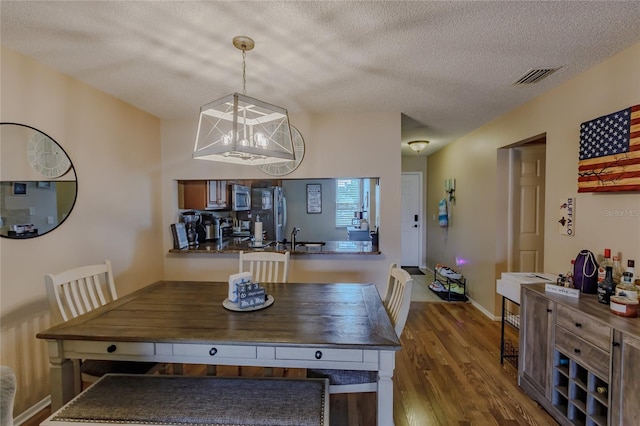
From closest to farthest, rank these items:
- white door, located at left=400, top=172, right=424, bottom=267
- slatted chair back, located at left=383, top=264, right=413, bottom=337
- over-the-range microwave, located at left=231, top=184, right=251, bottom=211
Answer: slatted chair back, located at left=383, top=264, right=413, bottom=337, over-the-range microwave, located at left=231, top=184, right=251, bottom=211, white door, located at left=400, top=172, right=424, bottom=267

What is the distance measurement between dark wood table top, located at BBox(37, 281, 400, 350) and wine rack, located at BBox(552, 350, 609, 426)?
1193mm

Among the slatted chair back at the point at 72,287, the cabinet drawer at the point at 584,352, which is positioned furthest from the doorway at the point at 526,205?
the slatted chair back at the point at 72,287

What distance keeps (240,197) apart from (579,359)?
3.93 metres

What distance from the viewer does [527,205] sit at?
3410mm

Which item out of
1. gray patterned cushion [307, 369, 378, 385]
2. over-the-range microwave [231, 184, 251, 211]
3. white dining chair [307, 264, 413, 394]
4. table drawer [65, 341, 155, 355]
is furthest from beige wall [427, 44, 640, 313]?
over-the-range microwave [231, 184, 251, 211]

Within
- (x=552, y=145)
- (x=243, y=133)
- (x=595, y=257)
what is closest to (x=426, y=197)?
(x=552, y=145)

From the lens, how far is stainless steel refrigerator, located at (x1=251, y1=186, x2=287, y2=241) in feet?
15.9

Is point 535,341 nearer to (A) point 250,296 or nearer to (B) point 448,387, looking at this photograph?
(B) point 448,387

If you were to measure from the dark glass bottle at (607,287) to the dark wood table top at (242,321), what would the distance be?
4.30 feet

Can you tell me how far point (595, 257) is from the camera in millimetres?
2105

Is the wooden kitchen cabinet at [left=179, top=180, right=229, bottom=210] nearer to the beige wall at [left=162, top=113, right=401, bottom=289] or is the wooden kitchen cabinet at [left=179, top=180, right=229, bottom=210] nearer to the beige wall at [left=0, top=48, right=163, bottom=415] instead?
the beige wall at [left=162, top=113, right=401, bottom=289]

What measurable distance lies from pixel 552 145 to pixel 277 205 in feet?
12.6

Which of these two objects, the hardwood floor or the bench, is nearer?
the bench

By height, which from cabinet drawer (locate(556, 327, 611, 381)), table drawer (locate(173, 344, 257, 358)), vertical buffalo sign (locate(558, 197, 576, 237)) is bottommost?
cabinet drawer (locate(556, 327, 611, 381))
